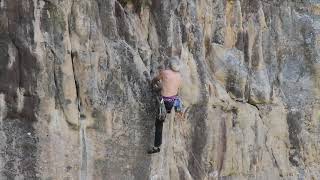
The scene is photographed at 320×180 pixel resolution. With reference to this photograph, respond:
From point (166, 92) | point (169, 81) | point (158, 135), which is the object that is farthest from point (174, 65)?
point (158, 135)

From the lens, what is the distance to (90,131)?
40.1ft

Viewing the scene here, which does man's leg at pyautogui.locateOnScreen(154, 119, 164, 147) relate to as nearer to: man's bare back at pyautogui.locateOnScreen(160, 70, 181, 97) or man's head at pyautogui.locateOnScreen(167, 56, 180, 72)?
man's bare back at pyautogui.locateOnScreen(160, 70, 181, 97)

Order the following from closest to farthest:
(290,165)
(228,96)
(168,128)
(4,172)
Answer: (4,172) < (168,128) < (228,96) < (290,165)

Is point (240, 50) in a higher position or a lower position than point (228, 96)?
higher

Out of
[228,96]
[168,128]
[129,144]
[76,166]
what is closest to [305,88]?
[228,96]

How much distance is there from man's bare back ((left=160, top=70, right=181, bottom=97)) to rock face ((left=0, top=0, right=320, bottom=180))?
1.29 ft

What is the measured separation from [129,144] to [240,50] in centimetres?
575

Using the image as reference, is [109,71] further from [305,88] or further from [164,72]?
[305,88]

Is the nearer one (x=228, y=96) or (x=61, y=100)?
(x=61, y=100)

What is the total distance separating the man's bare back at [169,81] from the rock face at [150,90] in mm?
394

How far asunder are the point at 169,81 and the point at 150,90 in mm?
589

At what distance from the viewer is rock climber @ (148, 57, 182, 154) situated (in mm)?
12547

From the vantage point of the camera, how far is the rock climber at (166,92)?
1255 centimetres

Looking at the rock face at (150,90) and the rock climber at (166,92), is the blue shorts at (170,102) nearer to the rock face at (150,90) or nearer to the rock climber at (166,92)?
the rock climber at (166,92)
